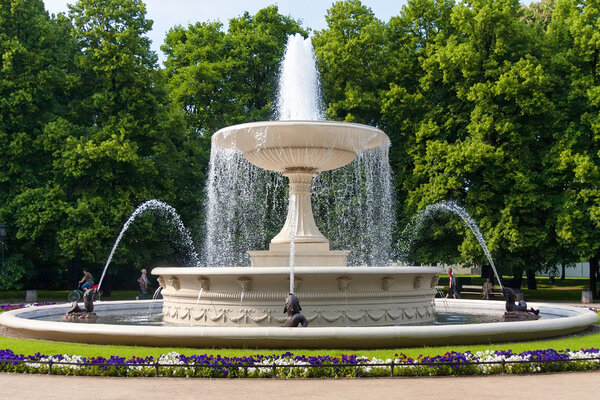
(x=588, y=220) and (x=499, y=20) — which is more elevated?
(x=499, y=20)

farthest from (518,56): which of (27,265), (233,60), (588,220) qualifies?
(27,265)

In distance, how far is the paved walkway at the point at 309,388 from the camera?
790 centimetres

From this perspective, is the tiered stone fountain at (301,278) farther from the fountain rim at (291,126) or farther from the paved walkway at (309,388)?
the paved walkway at (309,388)

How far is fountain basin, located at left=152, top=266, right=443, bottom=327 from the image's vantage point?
42.4ft

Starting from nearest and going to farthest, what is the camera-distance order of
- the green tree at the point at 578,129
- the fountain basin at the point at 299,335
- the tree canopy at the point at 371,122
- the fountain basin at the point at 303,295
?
the fountain basin at the point at 299,335, the fountain basin at the point at 303,295, the green tree at the point at 578,129, the tree canopy at the point at 371,122

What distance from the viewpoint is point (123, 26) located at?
30.5 metres

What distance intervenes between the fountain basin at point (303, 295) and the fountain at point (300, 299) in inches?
0.8

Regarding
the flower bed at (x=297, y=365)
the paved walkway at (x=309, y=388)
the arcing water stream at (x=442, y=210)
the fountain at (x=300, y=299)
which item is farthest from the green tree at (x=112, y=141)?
the paved walkway at (x=309, y=388)

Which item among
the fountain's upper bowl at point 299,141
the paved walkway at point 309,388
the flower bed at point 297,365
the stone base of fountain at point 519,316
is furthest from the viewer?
the fountain's upper bowl at point 299,141

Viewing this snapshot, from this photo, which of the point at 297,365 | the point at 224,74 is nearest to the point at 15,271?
the point at 224,74

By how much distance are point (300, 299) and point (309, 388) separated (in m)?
4.68

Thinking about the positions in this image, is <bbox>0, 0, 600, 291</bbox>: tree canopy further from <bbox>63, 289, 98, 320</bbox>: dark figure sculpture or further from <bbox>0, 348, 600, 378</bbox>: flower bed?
<bbox>0, 348, 600, 378</bbox>: flower bed

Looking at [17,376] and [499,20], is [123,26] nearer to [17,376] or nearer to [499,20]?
[499,20]

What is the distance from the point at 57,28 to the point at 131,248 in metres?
10.7
